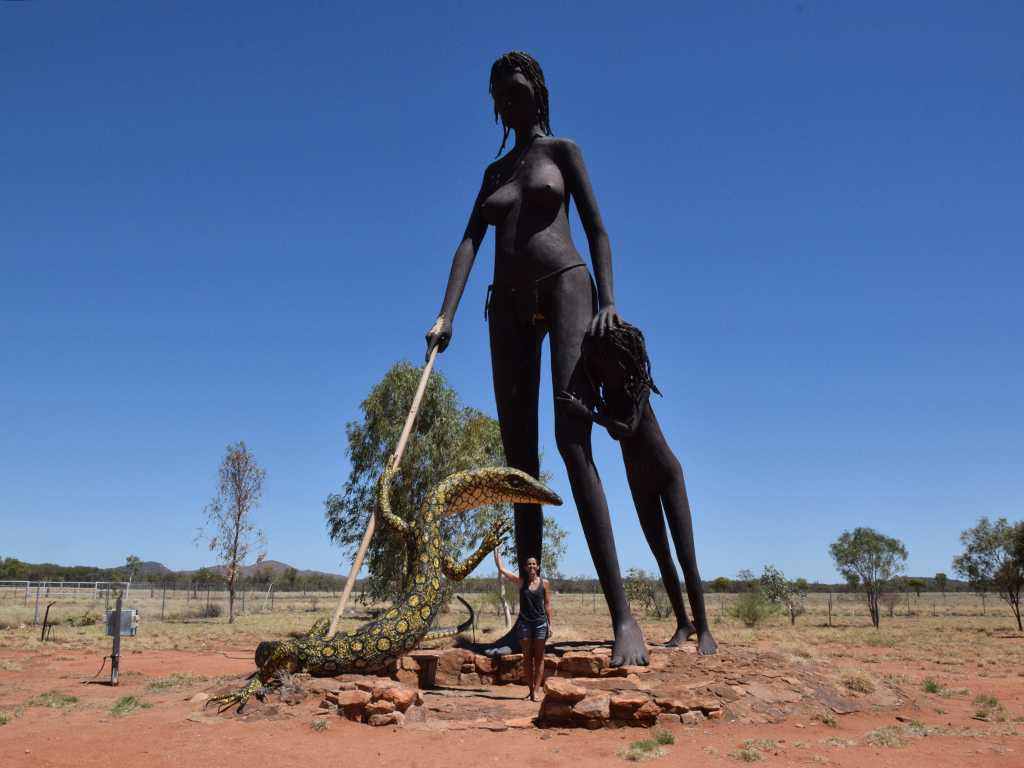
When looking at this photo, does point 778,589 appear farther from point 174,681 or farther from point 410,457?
point 174,681

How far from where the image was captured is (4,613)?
1013 inches

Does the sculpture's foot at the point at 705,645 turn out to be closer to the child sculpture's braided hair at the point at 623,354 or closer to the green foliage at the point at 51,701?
the child sculpture's braided hair at the point at 623,354

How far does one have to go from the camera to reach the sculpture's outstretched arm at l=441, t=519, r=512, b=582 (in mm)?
6363

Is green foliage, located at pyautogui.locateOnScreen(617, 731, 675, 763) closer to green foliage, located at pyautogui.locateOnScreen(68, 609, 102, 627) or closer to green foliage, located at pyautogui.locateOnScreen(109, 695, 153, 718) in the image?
green foliage, located at pyautogui.locateOnScreen(109, 695, 153, 718)

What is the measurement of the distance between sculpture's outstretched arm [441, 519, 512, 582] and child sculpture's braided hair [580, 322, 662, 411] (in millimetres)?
1629

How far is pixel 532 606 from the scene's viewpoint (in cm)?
633

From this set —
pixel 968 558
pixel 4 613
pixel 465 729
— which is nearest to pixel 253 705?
pixel 465 729

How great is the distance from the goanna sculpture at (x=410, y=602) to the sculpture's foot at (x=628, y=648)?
137 cm

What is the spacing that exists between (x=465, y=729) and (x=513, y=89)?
21.4 feet

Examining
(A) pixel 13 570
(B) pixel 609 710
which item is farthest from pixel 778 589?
(A) pixel 13 570

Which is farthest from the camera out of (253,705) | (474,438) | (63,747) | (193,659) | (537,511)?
(474,438)

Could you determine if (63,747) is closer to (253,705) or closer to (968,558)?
(253,705)

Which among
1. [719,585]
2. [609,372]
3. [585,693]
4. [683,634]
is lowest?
[719,585]

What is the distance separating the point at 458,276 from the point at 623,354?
2227 millimetres
